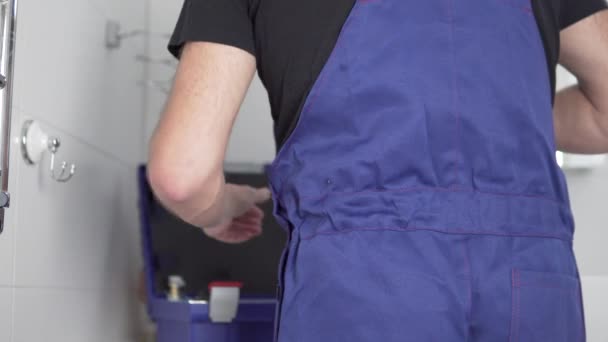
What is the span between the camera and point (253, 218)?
128 centimetres

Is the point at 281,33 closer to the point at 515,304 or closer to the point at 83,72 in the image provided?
the point at 515,304

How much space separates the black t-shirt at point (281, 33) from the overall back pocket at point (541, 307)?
0.31 metres

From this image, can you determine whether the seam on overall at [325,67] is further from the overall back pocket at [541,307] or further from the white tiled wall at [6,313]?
the white tiled wall at [6,313]

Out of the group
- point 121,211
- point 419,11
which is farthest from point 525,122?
point 121,211

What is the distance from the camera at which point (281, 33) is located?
953 millimetres

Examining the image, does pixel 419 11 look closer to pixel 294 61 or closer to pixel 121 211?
pixel 294 61

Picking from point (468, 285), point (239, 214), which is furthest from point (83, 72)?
point (468, 285)

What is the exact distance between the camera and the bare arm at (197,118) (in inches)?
36.3

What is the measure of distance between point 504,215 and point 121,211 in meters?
1.20

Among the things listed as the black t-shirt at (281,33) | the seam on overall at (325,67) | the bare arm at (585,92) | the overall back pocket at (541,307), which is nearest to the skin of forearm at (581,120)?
the bare arm at (585,92)

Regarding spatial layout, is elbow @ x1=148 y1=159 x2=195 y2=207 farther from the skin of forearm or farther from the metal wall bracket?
the skin of forearm

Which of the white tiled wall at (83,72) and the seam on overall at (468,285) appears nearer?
the seam on overall at (468,285)

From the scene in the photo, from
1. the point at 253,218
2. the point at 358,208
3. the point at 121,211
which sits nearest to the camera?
the point at 358,208

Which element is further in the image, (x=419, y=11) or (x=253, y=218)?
(x=253, y=218)
